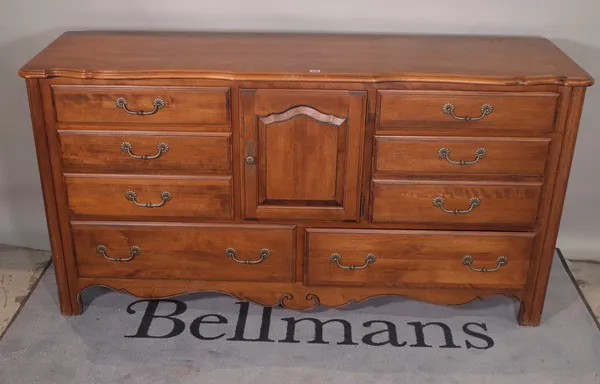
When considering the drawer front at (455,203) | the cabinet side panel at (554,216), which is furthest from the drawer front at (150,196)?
the cabinet side panel at (554,216)

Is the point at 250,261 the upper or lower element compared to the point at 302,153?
lower

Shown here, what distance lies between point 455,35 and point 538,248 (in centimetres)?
84

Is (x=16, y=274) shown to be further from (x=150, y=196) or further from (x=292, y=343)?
(x=292, y=343)

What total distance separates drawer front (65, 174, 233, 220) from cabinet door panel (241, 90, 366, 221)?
0.10 m

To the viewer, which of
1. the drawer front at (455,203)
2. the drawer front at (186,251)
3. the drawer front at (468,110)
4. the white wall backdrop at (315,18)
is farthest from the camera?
the white wall backdrop at (315,18)

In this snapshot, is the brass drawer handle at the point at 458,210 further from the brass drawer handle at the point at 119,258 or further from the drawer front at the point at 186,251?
the brass drawer handle at the point at 119,258

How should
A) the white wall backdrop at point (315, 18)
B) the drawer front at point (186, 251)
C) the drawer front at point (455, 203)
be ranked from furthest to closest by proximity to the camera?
the white wall backdrop at point (315, 18) < the drawer front at point (186, 251) < the drawer front at point (455, 203)

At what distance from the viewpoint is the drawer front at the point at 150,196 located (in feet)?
7.42

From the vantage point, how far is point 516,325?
2510 mm

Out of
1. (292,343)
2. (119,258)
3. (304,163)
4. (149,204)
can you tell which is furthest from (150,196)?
(292,343)

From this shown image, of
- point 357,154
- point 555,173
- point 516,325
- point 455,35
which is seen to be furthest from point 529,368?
point 455,35

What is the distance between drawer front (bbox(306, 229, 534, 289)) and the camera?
2340mm

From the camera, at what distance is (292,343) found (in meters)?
2.41

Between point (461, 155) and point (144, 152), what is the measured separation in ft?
3.28
